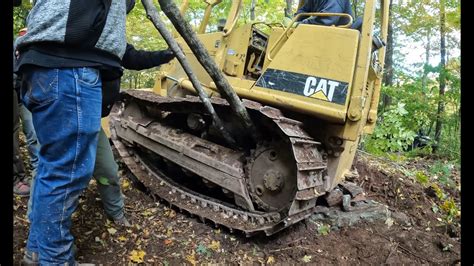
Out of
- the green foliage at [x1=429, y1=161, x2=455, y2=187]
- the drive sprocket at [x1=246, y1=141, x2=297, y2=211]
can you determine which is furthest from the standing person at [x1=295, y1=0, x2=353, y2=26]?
the green foliage at [x1=429, y1=161, x2=455, y2=187]

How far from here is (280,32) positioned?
12.8ft

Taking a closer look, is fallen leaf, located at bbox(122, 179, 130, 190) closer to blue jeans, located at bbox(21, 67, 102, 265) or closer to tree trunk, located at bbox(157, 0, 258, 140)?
tree trunk, located at bbox(157, 0, 258, 140)

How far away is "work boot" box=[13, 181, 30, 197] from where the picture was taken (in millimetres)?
3523

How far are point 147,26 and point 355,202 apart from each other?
9.40 m

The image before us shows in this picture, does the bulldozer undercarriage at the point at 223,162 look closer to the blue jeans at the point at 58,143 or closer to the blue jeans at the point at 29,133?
the blue jeans at the point at 29,133

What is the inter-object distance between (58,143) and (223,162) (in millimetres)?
1868

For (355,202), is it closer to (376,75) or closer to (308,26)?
(376,75)

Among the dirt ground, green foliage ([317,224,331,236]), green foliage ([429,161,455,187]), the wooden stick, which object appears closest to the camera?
the wooden stick

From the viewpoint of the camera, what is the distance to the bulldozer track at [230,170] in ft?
10.7

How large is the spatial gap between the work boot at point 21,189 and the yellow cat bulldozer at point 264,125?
1108 millimetres

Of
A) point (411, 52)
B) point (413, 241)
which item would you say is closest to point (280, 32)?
point (413, 241)

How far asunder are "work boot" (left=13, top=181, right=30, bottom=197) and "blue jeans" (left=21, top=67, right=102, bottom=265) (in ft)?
4.72
